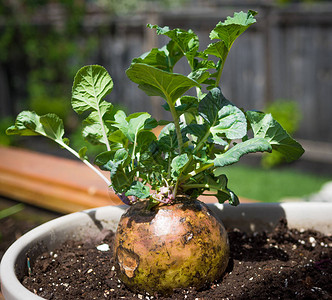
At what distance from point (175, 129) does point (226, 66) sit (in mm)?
4983

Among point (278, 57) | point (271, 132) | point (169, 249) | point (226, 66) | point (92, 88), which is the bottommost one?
point (226, 66)

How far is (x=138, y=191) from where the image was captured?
1124 mm

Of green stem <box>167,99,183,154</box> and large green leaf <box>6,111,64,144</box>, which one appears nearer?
green stem <box>167,99,183,154</box>

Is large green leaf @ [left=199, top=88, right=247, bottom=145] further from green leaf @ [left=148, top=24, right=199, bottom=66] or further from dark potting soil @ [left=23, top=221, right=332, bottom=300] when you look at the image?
dark potting soil @ [left=23, top=221, right=332, bottom=300]

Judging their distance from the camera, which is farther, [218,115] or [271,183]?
[271,183]

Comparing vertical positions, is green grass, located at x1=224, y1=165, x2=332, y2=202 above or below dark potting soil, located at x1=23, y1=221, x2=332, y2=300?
below

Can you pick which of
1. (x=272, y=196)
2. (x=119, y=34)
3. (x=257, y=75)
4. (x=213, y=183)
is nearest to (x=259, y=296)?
(x=213, y=183)

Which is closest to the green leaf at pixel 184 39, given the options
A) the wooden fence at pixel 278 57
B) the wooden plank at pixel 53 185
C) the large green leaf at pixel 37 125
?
the large green leaf at pixel 37 125

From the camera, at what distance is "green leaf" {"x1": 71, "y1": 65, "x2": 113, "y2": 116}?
129 centimetres

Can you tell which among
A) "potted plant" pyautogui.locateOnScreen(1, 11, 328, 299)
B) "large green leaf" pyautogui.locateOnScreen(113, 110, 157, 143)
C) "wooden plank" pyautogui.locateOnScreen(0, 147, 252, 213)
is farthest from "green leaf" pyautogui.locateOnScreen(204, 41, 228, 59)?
"wooden plank" pyautogui.locateOnScreen(0, 147, 252, 213)

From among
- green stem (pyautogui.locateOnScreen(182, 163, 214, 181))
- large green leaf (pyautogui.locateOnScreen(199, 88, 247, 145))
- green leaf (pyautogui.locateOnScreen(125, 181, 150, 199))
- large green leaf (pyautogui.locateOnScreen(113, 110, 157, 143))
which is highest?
large green leaf (pyautogui.locateOnScreen(199, 88, 247, 145))

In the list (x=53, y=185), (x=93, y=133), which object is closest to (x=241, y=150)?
(x=93, y=133)

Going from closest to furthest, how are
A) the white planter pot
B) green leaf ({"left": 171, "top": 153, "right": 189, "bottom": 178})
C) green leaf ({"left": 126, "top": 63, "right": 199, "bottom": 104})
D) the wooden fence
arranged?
1. green leaf ({"left": 126, "top": 63, "right": 199, "bottom": 104})
2. green leaf ({"left": 171, "top": 153, "right": 189, "bottom": 178})
3. the white planter pot
4. the wooden fence

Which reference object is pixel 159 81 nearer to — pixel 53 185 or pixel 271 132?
pixel 271 132
